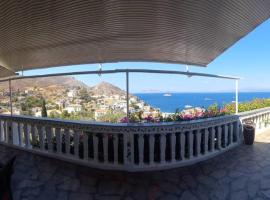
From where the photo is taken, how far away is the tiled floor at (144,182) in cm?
418

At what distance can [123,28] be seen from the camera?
5.23m

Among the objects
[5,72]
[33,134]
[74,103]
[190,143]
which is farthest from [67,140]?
[5,72]

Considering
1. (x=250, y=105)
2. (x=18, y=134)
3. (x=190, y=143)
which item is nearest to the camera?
(x=190, y=143)

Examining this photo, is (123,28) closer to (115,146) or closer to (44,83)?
(115,146)

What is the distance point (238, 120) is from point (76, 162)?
160 inches

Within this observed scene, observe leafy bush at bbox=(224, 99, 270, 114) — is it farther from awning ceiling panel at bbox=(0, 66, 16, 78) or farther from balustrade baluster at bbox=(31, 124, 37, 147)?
awning ceiling panel at bbox=(0, 66, 16, 78)

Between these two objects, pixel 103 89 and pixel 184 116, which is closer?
pixel 184 116

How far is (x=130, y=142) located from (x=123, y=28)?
7.78 ft

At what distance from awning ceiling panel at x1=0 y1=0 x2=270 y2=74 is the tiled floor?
2.75 metres

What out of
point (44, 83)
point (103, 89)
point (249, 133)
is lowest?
point (249, 133)

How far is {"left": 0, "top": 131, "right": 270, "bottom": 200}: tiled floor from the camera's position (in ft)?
13.7

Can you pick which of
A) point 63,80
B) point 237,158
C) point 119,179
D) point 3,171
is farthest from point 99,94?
point 237,158

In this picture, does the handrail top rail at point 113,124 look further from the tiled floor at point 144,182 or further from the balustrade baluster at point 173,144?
the tiled floor at point 144,182

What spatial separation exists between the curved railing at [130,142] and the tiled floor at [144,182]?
238 mm
